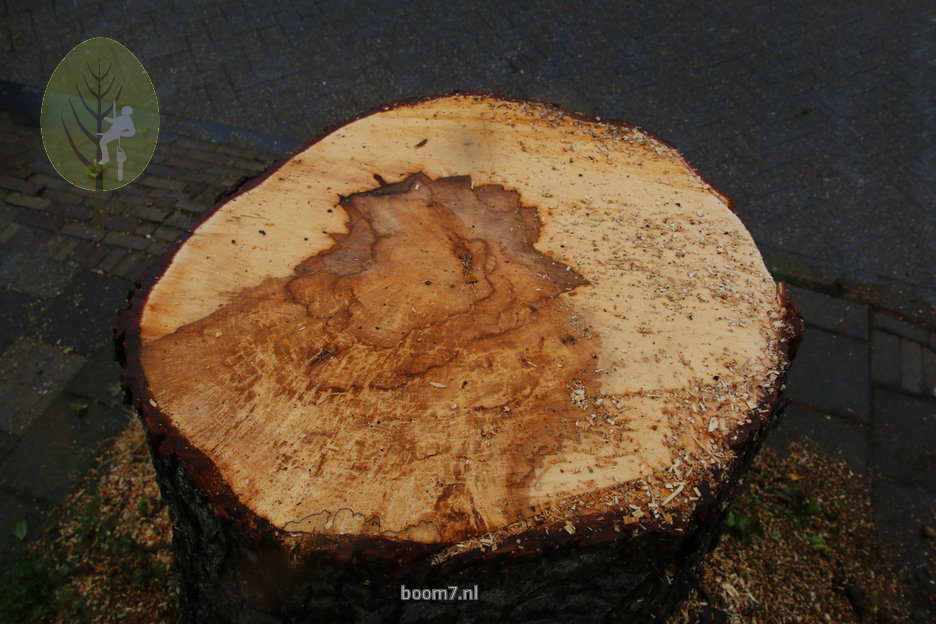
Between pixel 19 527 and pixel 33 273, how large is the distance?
1.42 metres

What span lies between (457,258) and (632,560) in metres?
0.84

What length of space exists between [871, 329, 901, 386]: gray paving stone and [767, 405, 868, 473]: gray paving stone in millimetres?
351

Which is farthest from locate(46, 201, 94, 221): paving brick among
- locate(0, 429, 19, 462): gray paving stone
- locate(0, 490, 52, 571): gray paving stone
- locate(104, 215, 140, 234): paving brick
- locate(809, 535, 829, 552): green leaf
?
locate(809, 535, 829, 552): green leaf

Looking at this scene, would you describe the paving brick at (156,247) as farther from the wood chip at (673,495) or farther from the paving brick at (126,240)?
the wood chip at (673,495)

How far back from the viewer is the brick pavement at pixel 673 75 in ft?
12.6

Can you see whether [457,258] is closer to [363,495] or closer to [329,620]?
[363,495]

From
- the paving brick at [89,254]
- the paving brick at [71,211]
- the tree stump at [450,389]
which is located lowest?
the paving brick at [89,254]

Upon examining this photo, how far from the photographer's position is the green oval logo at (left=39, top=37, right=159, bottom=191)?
232 centimetres

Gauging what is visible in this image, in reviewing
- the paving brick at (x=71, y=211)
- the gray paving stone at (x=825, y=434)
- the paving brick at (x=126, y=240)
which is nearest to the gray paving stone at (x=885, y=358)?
the gray paving stone at (x=825, y=434)

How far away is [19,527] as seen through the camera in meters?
2.36

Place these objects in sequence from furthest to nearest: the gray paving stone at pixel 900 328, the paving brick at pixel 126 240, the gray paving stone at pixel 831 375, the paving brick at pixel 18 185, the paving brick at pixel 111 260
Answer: the paving brick at pixel 18 185 < the paving brick at pixel 126 240 < the paving brick at pixel 111 260 < the gray paving stone at pixel 900 328 < the gray paving stone at pixel 831 375

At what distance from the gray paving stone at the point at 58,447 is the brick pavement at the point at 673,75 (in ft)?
7.16

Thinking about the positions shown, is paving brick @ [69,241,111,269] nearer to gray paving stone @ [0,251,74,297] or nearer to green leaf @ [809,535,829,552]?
gray paving stone @ [0,251,74,297]

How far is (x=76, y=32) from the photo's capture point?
492 cm
